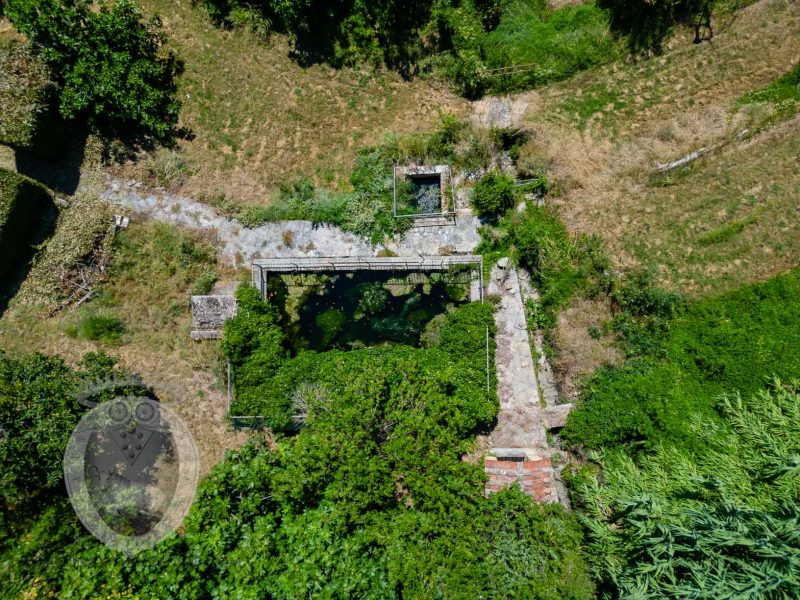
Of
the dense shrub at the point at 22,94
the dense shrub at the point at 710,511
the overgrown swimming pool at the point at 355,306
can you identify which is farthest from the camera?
the overgrown swimming pool at the point at 355,306

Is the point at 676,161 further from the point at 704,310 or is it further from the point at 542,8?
the point at 542,8

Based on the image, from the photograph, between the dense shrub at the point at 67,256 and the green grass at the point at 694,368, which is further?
the dense shrub at the point at 67,256

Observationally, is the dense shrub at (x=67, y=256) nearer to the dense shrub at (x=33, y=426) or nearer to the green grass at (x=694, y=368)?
the dense shrub at (x=33, y=426)

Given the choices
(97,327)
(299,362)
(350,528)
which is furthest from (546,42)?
(97,327)

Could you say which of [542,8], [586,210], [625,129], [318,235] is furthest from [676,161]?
[318,235]

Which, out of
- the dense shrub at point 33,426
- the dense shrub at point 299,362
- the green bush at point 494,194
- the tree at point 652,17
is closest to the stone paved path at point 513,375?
the dense shrub at point 299,362

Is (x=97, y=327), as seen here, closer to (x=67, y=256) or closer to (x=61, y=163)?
(x=67, y=256)
